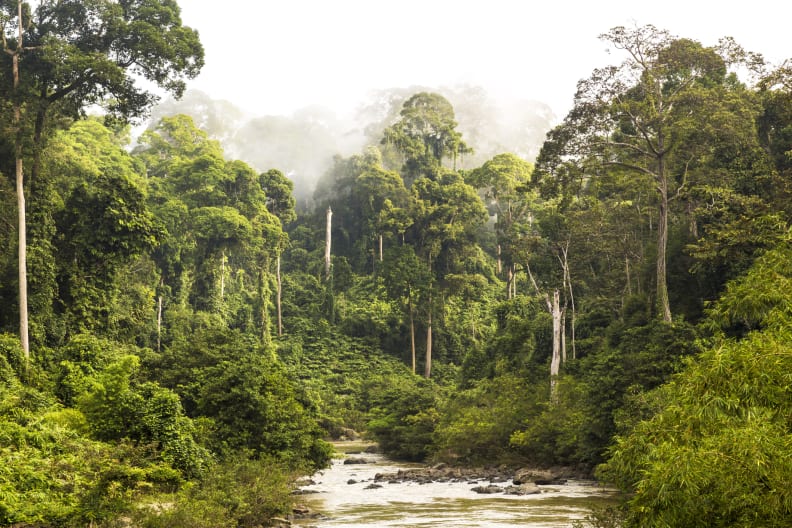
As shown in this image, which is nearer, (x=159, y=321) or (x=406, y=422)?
(x=406, y=422)

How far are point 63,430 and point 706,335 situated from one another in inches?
665

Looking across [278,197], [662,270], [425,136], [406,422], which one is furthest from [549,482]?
[425,136]

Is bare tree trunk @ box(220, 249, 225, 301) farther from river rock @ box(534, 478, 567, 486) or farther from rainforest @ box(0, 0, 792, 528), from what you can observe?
river rock @ box(534, 478, 567, 486)

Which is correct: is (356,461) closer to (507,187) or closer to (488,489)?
(488,489)

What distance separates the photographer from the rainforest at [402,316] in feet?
41.0

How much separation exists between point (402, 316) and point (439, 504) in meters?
35.4

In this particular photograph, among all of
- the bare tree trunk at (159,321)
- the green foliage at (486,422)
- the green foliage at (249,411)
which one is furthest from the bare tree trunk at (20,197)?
the bare tree trunk at (159,321)

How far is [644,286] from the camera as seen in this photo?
99.6ft

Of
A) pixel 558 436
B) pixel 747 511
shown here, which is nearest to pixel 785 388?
pixel 747 511

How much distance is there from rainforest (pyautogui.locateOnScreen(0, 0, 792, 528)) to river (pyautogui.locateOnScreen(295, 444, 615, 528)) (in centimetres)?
114

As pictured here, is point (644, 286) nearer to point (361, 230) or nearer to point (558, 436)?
point (558, 436)

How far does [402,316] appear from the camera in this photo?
56.8 meters

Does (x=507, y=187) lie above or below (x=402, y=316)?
above

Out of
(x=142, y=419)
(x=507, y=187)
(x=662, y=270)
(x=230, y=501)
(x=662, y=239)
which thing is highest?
(x=507, y=187)
